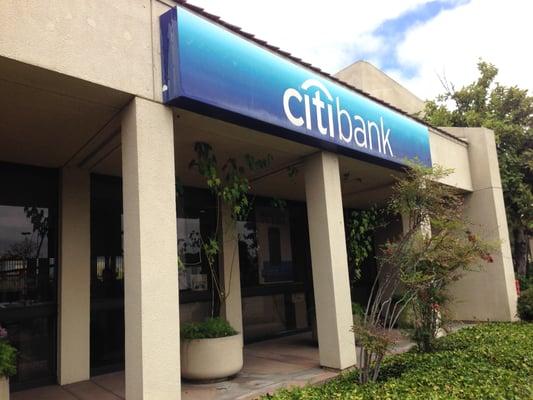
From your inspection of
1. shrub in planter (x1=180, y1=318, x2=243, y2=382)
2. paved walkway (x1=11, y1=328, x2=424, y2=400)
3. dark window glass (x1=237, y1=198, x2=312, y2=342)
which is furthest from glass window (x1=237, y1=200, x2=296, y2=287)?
shrub in planter (x1=180, y1=318, x2=243, y2=382)

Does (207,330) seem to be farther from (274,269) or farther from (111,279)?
(274,269)

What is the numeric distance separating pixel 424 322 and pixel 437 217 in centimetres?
190

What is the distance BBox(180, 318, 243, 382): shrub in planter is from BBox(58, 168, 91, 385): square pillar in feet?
4.91

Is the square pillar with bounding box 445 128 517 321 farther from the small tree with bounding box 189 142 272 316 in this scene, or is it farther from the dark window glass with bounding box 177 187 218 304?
the small tree with bounding box 189 142 272 316

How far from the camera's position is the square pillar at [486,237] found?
995 centimetres

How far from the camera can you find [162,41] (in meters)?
4.35

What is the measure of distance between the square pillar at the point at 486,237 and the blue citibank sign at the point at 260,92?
4240 mm

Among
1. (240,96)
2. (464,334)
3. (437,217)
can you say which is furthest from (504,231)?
(240,96)

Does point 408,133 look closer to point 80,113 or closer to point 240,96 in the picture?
point 240,96

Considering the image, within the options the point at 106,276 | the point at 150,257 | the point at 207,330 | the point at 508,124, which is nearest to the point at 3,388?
the point at 150,257

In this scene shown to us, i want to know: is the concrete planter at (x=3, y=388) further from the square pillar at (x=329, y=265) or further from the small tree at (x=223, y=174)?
the square pillar at (x=329, y=265)

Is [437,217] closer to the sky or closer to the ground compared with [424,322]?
closer to the sky

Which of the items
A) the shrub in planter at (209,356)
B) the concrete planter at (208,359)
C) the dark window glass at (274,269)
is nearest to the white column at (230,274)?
the dark window glass at (274,269)

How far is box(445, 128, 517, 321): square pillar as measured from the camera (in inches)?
392
